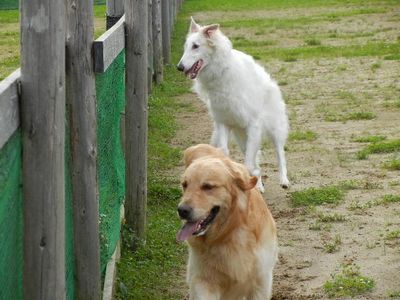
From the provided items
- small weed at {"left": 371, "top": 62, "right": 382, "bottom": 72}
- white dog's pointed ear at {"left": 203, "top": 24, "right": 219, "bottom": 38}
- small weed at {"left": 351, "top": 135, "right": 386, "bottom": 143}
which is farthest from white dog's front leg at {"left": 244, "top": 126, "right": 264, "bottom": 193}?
small weed at {"left": 371, "top": 62, "right": 382, "bottom": 72}

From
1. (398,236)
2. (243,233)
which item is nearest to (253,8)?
(398,236)

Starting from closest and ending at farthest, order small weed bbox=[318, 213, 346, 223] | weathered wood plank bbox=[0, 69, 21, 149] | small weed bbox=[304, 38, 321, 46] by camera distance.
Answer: weathered wood plank bbox=[0, 69, 21, 149] → small weed bbox=[318, 213, 346, 223] → small weed bbox=[304, 38, 321, 46]

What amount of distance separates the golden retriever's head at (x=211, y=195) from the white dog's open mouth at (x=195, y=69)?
452 centimetres

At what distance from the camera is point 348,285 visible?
6.07 m

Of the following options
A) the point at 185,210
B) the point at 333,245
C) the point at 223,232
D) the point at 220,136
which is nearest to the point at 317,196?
the point at 220,136

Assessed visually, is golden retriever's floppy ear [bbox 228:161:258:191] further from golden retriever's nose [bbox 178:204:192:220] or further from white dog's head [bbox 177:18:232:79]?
white dog's head [bbox 177:18:232:79]

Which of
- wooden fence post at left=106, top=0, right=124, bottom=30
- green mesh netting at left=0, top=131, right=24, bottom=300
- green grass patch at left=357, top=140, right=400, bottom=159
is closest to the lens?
green mesh netting at left=0, top=131, right=24, bottom=300

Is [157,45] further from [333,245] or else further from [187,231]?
[187,231]

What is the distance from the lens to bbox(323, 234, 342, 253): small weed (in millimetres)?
7031

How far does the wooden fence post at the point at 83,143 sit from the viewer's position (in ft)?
15.2

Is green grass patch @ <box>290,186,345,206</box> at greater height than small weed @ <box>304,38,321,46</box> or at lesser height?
greater

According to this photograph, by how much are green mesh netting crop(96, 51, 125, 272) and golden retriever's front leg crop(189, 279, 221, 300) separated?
1.92ft

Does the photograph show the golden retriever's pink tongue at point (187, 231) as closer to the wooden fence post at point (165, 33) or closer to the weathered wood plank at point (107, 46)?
the weathered wood plank at point (107, 46)

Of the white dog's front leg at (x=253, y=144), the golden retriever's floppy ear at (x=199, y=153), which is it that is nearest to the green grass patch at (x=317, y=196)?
the white dog's front leg at (x=253, y=144)
